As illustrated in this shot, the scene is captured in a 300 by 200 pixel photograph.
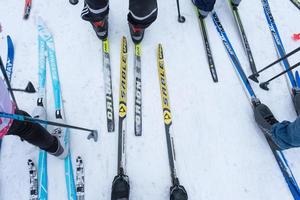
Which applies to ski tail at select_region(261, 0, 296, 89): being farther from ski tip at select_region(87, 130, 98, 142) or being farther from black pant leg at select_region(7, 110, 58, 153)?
black pant leg at select_region(7, 110, 58, 153)

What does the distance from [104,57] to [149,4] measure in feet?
2.67

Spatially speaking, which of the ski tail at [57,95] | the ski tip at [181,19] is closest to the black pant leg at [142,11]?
the ski tip at [181,19]

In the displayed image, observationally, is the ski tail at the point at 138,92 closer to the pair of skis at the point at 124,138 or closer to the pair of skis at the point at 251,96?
the pair of skis at the point at 124,138

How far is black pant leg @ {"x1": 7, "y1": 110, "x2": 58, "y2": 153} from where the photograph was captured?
5.86 ft

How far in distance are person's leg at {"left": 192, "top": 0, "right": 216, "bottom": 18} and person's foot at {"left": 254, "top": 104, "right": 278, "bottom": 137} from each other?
1288 mm

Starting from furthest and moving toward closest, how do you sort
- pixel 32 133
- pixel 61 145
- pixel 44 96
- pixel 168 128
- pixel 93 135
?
pixel 44 96 → pixel 168 128 → pixel 93 135 → pixel 61 145 → pixel 32 133

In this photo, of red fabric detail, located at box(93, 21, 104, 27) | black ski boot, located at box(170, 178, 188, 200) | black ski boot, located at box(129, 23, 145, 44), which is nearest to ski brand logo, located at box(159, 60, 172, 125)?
black ski boot, located at box(129, 23, 145, 44)

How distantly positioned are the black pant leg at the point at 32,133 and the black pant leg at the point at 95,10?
1.17 meters

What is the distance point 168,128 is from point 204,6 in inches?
60.7

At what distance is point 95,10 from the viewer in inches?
100

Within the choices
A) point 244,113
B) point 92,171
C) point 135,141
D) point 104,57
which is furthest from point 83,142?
point 244,113

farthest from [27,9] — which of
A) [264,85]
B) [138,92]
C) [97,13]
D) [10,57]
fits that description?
[264,85]

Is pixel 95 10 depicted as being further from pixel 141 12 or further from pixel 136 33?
pixel 136 33

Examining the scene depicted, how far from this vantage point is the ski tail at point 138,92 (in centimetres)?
264
